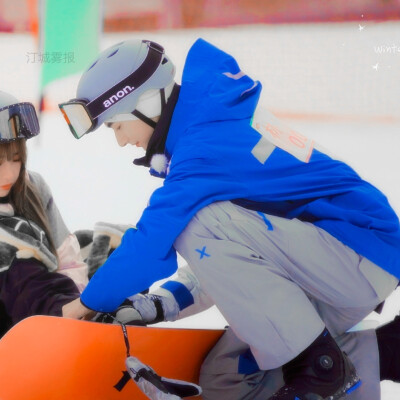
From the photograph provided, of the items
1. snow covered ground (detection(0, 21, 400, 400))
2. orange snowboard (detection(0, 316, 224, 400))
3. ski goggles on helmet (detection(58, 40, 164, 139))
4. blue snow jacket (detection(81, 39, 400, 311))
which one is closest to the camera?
orange snowboard (detection(0, 316, 224, 400))

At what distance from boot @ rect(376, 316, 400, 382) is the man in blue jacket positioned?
3.6 inches

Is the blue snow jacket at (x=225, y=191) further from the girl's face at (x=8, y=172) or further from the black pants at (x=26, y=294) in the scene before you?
the girl's face at (x=8, y=172)

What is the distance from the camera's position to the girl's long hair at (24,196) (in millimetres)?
1737

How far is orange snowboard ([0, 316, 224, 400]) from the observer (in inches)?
52.1

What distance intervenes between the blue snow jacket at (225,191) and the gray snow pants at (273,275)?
29 millimetres

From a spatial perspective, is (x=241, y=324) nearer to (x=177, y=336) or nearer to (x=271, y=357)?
(x=271, y=357)

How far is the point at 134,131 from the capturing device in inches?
63.0

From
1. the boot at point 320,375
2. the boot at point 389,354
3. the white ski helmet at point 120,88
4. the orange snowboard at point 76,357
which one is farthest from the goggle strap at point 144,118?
the boot at point 389,354

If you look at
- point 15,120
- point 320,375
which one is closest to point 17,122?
point 15,120

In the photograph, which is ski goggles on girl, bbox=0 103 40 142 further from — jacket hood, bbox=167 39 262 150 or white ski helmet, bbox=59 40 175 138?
jacket hood, bbox=167 39 262 150

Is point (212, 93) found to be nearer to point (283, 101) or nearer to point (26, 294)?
point (26, 294)

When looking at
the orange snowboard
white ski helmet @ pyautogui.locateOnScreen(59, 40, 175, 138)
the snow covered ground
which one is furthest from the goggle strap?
the snow covered ground

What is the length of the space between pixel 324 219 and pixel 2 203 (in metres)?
0.77

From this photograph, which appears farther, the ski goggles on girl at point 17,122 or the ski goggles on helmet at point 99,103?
the ski goggles on girl at point 17,122
